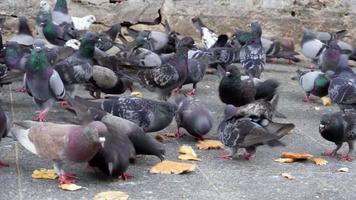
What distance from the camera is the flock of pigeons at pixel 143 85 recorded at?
4.67 meters

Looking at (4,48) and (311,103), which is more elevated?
(4,48)

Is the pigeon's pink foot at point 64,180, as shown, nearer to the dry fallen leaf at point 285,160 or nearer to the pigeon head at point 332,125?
the dry fallen leaf at point 285,160

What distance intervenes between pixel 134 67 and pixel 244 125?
2.19 m

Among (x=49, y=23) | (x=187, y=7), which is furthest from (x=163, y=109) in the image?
(x=187, y=7)

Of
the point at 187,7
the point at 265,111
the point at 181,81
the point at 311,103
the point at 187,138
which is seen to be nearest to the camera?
the point at 265,111

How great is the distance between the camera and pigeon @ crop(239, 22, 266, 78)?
789 cm

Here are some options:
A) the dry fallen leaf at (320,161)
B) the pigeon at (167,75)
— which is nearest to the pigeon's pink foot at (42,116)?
the pigeon at (167,75)

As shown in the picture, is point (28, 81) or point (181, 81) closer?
point (28, 81)

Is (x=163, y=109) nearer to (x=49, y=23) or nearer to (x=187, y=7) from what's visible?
(x=49, y=23)

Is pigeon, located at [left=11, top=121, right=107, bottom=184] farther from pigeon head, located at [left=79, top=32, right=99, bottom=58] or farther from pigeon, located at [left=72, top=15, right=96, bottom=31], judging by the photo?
pigeon, located at [left=72, top=15, right=96, bottom=31]

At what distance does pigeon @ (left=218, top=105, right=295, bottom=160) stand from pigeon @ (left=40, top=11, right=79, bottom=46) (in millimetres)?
3583

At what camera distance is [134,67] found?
7148 millimetres

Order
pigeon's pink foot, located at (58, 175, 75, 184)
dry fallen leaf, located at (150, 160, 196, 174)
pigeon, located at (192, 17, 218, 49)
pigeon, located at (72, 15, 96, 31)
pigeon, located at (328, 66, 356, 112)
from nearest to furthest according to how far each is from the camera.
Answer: pigeon's pink foot, located at (58, 175, 75, 184), dry fallen leaf, located at (150, 160, 196, 174), pigeon, located at (328, 66, 356, 112), pigeon, located at (192, 17, 218, 49), pigeon, located at (72, 15, 96, 31)

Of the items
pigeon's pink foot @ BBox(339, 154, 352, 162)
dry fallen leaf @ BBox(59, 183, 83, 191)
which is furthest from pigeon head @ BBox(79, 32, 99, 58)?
pigeon's pink foot @ BBox(339, 154, 352, 162)
